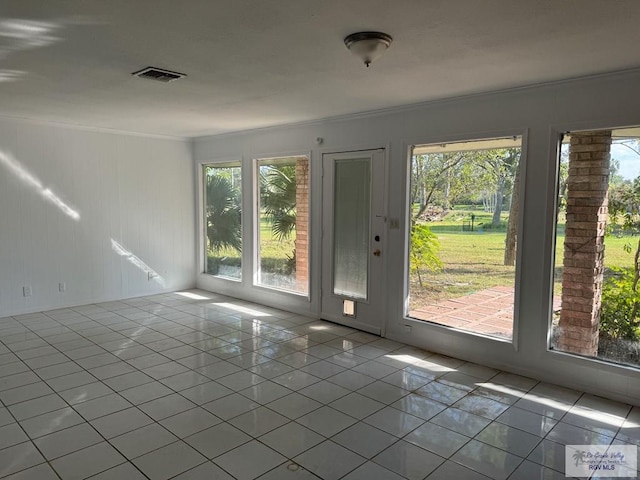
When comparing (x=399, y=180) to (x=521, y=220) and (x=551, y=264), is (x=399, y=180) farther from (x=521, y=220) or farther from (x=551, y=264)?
(x=551, y=264)

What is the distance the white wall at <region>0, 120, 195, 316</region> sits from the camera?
5305 mm

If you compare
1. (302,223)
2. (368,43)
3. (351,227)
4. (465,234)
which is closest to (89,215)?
(302,223)

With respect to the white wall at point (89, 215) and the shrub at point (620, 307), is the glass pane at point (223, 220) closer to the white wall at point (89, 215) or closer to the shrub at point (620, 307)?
the white wall at point (89, 215)

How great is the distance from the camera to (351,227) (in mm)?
5051

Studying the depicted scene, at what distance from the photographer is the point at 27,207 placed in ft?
17.6

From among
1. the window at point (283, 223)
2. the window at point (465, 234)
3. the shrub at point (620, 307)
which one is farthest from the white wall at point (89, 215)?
the shrub at point (620, 307)

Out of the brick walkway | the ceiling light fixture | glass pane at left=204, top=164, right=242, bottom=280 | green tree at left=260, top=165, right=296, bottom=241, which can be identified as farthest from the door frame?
the ceiling light fixture

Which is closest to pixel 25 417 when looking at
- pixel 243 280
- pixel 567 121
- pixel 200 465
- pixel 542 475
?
pixel 200 465

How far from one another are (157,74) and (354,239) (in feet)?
8.69

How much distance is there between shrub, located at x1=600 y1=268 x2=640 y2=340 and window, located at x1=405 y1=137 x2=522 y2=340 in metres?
0.67

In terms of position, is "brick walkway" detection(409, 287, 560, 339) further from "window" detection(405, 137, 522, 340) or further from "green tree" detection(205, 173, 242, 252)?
"green tree" detection(205, 173, 242, 252)

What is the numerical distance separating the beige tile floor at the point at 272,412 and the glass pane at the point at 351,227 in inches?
29.6

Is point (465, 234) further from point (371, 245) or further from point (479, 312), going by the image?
point (371, 245)

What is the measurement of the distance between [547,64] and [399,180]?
1.80 meters
